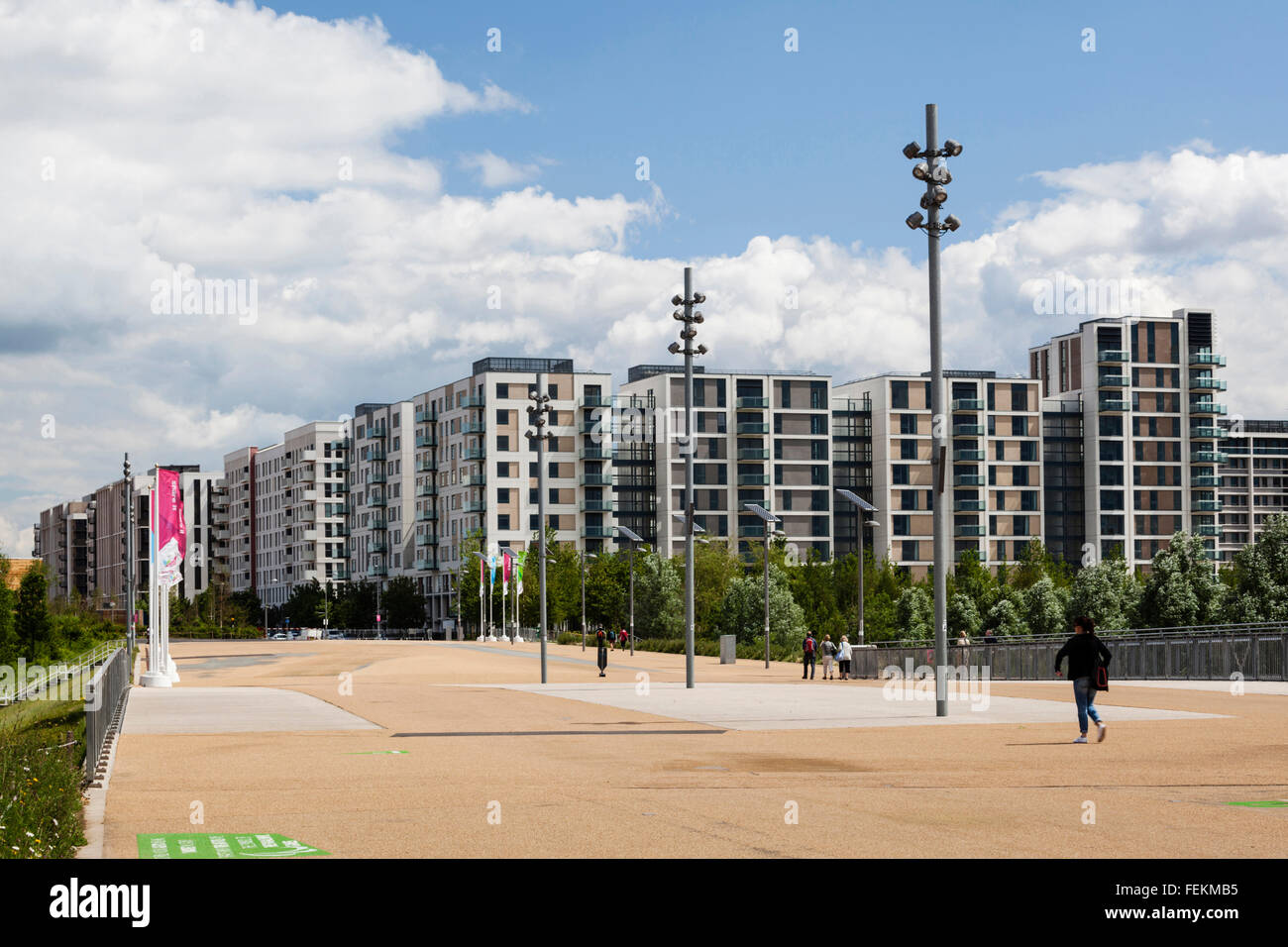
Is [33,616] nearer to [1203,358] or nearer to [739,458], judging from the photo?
[739,458]

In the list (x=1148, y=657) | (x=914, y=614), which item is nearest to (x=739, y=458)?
(x=914, y=614)

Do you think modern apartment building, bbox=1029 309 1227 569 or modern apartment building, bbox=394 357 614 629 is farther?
modern apartment building, bbox=1029 309 1227 569

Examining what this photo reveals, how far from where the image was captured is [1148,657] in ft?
132

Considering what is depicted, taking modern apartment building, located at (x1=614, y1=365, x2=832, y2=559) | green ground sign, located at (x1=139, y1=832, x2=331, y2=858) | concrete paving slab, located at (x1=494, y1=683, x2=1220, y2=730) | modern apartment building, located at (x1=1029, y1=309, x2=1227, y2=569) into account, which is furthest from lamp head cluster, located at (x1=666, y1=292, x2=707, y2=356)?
modern apartment building, located at (x1=1029, y1=309, x2=1227, y2=569)

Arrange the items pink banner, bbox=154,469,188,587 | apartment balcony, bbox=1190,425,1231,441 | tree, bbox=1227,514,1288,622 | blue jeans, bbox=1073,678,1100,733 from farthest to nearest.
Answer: apartment balcony, bbox=1190,425,1231,441 < tree, bbox=1227,514,1288,622 < pink banner, bbox=154,469,188,587 < blue jeans, bbox=1073,678,1100,733

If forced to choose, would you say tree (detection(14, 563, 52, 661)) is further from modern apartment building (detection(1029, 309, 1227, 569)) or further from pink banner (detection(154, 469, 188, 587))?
modern apartment building (detection(1029, 309, 1227, 569))

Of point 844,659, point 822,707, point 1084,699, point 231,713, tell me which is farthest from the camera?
point 844,659

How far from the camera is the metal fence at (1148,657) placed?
3534 cm

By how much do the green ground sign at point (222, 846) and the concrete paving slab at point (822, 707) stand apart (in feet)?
43.5

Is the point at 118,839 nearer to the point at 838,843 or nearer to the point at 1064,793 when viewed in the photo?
the point at 838,843

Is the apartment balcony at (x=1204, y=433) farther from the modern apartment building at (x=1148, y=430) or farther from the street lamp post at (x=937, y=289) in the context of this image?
the street lamp post at (x=937, y=289)

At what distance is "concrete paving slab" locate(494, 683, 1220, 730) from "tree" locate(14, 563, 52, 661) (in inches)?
2247

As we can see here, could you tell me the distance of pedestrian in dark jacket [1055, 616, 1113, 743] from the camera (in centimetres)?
1873

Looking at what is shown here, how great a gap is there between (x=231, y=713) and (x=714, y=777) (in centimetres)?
1546
